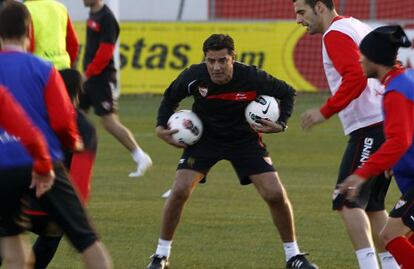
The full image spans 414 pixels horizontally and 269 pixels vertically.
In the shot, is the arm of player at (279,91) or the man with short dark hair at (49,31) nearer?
the arm of player at (279,91)

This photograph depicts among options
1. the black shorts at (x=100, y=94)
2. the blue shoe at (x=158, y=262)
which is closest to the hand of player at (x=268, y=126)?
the blue shoe at (x=158, y=262)

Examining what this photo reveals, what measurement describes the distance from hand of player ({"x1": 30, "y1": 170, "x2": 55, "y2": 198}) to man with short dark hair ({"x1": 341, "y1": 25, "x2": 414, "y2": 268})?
1684mm

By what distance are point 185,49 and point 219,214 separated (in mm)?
13510

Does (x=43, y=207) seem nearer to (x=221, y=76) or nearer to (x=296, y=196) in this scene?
(x=221, y=76)

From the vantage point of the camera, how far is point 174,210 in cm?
905

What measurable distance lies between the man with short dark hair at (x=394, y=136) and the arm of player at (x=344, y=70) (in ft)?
1.63

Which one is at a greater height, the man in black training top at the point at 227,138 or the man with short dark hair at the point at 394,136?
the man with short dark hair at the point at 394,136

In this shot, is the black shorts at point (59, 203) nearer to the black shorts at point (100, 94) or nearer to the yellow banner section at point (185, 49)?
the black shorts at point (100, 94)

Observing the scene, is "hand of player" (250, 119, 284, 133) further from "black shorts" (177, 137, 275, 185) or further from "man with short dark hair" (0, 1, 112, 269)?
"man with short dark hair" (0, 1, 112, 269)

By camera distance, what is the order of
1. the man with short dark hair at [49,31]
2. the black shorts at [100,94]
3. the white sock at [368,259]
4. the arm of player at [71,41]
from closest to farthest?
the white sock at [368,259]
the man with short dark hair at [49,31]
the arm of player at [71,41]
the black shorts at [100,94]

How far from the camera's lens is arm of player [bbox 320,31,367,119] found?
7.64 m

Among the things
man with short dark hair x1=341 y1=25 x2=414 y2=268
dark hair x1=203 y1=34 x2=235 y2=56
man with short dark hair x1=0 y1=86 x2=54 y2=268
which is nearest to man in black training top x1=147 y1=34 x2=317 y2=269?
dark hair x1=203 y1=34 x2=235 y2=56

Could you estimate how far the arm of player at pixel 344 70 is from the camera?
7.64m

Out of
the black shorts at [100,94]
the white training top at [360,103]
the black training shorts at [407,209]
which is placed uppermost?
the white training top at [360,103]
